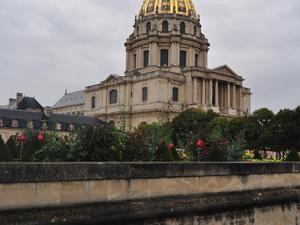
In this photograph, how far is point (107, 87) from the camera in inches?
3455

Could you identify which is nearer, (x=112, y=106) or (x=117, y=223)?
(x=117, y=223)

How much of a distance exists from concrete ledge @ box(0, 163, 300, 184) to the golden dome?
82.2 m

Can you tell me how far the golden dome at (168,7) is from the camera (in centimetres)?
8994

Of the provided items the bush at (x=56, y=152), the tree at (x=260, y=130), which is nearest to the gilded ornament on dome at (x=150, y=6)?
the tree at (x=260, y=130)

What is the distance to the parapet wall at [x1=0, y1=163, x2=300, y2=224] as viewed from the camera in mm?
6621

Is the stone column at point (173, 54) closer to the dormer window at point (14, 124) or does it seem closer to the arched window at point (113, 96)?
the arched window at point (113, 96)

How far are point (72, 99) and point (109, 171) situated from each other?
110m

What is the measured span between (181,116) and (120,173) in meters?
55.1

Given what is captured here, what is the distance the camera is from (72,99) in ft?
379

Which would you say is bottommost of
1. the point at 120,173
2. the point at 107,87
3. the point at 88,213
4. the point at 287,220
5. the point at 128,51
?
the point at 287,220

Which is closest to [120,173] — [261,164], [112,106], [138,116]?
[261,164]

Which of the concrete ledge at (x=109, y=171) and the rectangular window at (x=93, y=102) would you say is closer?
the concrete ledge at (x=109, y=171)

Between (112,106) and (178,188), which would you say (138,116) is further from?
(178,188)

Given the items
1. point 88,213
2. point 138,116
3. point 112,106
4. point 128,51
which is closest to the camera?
point 88,213
